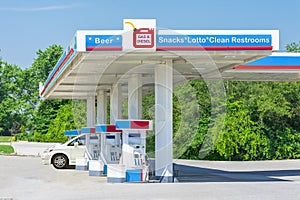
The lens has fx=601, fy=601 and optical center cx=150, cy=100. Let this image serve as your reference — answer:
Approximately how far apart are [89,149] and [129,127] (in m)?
6.60

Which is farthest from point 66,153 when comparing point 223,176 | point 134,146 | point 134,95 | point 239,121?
point 239,121

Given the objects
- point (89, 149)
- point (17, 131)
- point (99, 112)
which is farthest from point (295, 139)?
point (17, 131)

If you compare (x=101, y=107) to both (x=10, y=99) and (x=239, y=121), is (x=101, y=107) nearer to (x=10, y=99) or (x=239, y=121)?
(x=239, y=121)

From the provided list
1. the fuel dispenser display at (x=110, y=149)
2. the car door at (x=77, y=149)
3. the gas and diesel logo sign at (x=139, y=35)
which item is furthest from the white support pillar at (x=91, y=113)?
the gas and diesel logo sign at (x=139, y=35)

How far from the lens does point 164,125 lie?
17.1m

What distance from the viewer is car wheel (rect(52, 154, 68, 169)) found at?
2466cm

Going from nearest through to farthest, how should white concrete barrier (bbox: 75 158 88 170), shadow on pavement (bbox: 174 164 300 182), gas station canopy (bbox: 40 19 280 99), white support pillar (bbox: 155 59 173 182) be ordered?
gas station canopy (bbox: 40 19 280 99) < white support pillar (bbox: 155 59 173 182) < shadow on pavement (bbox: 174 164 300 182) < white concrete barrier (bbox: 75 158 88 170)

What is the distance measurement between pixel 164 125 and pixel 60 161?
28.8 ft

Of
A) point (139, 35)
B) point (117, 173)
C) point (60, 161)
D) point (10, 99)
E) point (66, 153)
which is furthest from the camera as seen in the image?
point (10, 99)

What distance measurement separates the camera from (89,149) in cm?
2311

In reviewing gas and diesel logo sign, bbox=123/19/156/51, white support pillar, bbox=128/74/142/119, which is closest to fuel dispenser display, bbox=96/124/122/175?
white support pillar, bbox=128/74/142/119

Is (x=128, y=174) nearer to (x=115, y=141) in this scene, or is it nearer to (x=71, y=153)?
(x=115, y=141)

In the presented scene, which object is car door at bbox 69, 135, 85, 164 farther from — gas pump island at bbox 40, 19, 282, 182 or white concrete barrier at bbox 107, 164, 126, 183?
white concrete barrier at bbox 107, 164, 126, 183

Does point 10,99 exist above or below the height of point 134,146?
above
